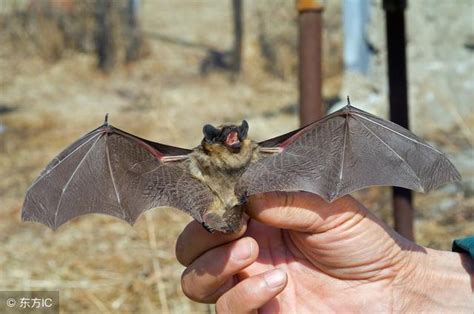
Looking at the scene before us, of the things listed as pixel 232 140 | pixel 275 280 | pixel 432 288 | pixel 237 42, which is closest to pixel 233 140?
pixel 232 140

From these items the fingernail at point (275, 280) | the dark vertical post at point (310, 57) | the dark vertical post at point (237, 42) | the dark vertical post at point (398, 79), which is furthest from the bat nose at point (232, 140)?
the dark vertical post at point (237, 42)

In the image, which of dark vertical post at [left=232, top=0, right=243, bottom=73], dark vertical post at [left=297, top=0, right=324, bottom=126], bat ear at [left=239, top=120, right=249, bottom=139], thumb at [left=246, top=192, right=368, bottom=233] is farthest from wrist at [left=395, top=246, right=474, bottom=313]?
dark vertical post at [left=232, top=0, right=243, bottom=73]

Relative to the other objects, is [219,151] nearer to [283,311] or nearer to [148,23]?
[283,311]

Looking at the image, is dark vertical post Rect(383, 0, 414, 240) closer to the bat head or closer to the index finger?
the bat head

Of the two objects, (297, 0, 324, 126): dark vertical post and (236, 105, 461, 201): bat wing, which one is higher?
(297, 0, 324, 126): dark vertical post

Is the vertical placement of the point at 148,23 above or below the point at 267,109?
above

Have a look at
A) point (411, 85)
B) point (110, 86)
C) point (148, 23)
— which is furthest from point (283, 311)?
point (148, 23)

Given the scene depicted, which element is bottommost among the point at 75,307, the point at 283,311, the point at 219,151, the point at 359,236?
the point at 75,307

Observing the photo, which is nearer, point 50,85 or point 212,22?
point 50,85
